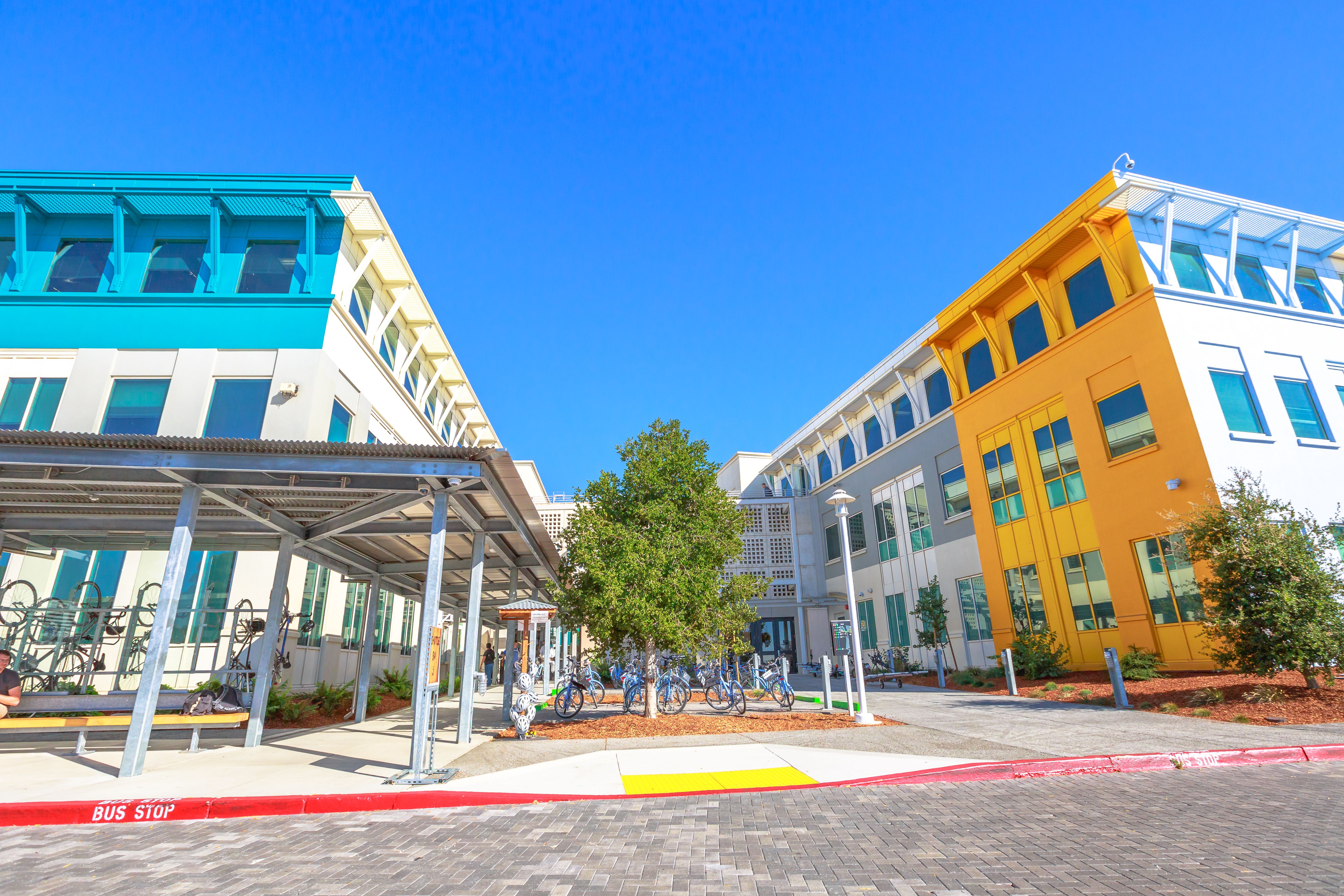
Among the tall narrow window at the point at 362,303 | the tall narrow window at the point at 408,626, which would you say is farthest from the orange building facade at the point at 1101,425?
the tall narrow window at the point at 408,626

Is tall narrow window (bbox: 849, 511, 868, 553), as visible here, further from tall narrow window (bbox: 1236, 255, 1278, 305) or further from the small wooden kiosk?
the small wooden kiosk

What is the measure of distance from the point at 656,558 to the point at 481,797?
6.73 m

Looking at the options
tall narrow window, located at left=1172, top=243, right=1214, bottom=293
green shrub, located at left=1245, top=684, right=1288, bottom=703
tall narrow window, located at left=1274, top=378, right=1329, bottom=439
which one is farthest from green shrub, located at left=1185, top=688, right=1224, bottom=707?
tall narrow window, located at left=1172, top=243, right=1214, bottom=293

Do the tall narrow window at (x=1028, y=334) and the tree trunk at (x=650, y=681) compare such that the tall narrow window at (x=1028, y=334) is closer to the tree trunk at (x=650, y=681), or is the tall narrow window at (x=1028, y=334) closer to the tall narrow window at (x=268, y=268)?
the tree trunk at (x=650, y=681)

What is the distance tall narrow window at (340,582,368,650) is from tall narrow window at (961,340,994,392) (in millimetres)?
23513

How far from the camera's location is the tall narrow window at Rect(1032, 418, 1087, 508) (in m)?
20.4

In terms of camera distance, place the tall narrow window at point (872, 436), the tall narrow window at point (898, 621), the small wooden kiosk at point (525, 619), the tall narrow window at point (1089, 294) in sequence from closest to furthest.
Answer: the small wooden kiosk at point (525, 619), the tall narrow window at point (1089, 294), the tall narrow window at point (898, 621), the tall narrow window at point (872, 436)

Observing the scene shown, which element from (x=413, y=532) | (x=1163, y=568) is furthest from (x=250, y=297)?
(x=1163, y=568)

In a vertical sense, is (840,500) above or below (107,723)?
above

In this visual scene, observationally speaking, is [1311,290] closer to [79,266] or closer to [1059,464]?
[1059,464]

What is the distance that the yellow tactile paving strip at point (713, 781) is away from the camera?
7340 mm

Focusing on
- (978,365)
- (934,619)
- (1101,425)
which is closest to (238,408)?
(934,619)

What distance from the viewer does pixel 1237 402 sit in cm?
1750

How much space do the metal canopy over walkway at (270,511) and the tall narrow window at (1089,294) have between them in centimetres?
1795
